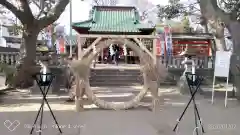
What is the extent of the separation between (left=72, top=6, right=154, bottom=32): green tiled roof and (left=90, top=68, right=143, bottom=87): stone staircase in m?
2.76

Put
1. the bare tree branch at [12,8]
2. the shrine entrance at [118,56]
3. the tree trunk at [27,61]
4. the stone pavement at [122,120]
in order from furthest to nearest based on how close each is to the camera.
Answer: the shrine entrance at [118,56], the tree trunk at [27,61], the bare tree branch at [12,8], the stone pavement at [122,120]

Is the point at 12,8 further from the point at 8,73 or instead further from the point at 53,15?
the point at 8,73

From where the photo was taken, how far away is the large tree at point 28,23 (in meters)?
14.0

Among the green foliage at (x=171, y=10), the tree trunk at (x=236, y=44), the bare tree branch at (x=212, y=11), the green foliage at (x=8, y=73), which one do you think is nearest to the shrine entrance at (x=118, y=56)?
the green foliage at (x=171, y=10)

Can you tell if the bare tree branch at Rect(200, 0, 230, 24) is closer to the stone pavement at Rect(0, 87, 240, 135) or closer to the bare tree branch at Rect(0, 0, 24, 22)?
the stone pavement at Rect(0, 87, 240, 135)

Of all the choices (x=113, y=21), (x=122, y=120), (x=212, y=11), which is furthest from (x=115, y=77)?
(x=122, y=120)

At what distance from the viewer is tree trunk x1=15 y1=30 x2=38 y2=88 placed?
14.9 m

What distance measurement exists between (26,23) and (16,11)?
0.69 metres

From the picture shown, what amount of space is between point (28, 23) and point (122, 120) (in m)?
8.26

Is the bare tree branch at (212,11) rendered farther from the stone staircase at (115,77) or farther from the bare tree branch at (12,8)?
the bare tree branch at (12,8)

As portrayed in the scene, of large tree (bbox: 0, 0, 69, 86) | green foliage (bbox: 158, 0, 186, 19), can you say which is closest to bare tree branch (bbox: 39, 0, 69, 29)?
large tree (bbox: 0, 0, 69, 86)

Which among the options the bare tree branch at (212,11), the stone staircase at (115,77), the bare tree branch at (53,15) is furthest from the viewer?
the stone staircase at (115,77)

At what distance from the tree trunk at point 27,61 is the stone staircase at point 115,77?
345cm

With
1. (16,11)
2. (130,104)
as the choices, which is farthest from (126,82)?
(130,104)
